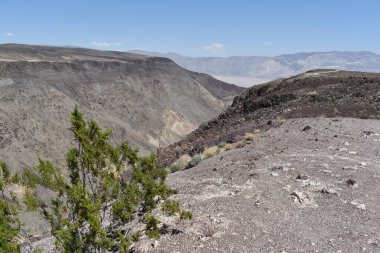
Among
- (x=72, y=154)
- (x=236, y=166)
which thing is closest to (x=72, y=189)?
(x=72, y=154)

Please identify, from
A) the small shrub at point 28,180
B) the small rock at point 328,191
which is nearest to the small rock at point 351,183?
the small rock at point 328,191

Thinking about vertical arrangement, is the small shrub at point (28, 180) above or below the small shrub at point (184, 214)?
above

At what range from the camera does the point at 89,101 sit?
77688 millimetres

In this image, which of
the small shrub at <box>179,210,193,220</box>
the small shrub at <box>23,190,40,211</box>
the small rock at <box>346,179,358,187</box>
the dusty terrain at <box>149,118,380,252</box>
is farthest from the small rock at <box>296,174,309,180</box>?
the small shrub at <box>23,190,40,211</box>

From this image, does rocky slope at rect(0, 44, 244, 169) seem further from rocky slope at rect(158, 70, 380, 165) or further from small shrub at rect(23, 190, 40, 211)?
small shrub at rect(23, 190, 40, 211)

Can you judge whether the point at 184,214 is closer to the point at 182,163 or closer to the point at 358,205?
the point at 358,205

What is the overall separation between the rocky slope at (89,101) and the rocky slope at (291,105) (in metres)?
20.9

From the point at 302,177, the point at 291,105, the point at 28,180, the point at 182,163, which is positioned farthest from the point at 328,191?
the point at 291,105

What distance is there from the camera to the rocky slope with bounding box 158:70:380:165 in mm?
31141

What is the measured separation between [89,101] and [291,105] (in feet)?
155

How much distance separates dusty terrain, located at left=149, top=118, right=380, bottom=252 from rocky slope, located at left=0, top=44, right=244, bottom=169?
35000 mm

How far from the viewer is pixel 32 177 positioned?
31.6ft

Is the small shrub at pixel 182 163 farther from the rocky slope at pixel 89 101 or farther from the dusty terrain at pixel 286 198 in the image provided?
the rocky slope at pixel 89 101

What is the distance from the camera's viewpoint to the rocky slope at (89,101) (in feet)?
184
